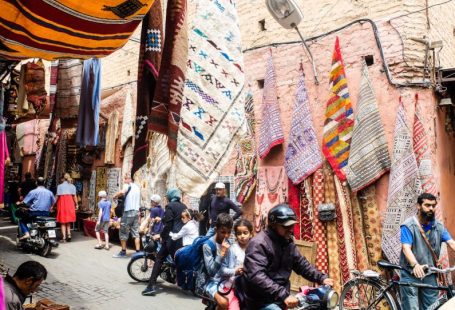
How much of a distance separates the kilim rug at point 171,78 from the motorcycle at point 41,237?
694cm

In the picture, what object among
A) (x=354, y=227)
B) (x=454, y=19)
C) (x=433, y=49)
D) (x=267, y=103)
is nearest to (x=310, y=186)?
(x=354, y=227)

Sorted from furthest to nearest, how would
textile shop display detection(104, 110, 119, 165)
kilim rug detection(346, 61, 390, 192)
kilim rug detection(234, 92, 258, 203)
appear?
textile shop display detection(104, 110, 119, 165) < kilim rug detection(234, 92, 258, 203) < kilim rug detection(346, 61, 390, 192)

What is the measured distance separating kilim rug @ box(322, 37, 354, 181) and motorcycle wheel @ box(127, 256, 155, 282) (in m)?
3.69

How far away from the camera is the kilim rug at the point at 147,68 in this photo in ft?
8.90

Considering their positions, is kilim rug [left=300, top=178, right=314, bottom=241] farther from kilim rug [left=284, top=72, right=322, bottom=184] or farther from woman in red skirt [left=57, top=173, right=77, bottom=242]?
woman in red skirt [left=57, top=173, right=77, bottom=242]

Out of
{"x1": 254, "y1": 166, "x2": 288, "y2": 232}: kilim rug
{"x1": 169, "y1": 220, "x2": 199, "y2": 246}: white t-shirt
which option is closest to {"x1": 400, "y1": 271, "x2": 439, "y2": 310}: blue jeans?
{"x1": 254, "y1": 166, "x2": 288, "y2": 232}: kilim rug

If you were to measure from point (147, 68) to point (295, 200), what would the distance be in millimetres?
4344

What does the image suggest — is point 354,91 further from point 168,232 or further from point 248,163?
point 168,232

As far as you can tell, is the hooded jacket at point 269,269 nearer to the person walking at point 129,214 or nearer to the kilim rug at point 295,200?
the kilim rug at point 295,200

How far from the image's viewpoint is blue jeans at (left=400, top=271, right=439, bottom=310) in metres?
4.12

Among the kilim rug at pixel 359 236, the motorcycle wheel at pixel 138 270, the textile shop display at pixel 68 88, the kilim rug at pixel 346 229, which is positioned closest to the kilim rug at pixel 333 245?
the kilim rug at pixel 346 229

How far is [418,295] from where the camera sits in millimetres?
4227

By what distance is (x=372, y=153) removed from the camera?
5609 mm

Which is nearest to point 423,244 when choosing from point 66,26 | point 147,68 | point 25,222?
point 147,68
